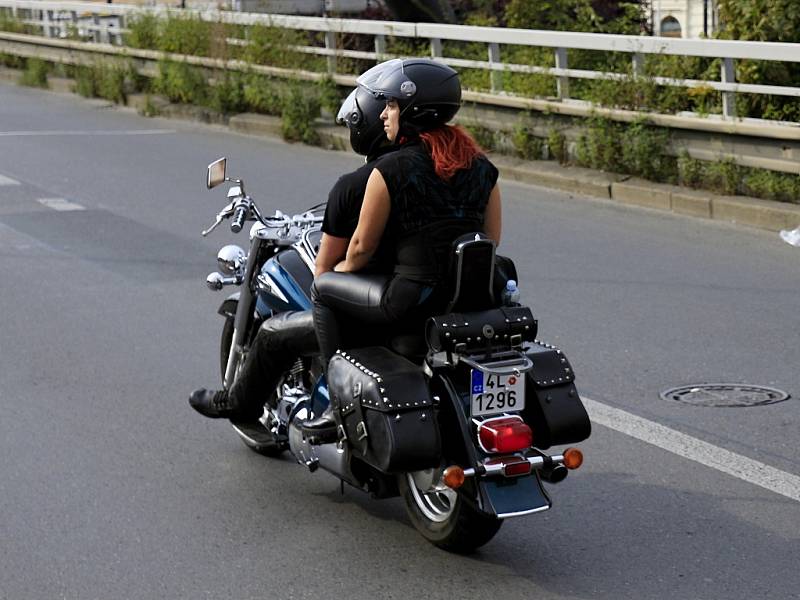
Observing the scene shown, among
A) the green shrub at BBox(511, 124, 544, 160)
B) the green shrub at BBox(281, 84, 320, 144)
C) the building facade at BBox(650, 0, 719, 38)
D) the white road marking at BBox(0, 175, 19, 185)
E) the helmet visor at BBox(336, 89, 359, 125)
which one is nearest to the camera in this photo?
the helmet visor at BBox(336, 89, 359, 125)

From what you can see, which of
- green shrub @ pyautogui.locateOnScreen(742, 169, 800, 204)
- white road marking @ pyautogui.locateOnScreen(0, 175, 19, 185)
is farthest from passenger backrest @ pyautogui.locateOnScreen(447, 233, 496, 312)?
white road marking @ pyautogui.locateOnScreen(0, 175, 19, 185)

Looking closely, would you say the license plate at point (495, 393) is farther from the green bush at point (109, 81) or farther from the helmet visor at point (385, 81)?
the green bush at point (109, 81)

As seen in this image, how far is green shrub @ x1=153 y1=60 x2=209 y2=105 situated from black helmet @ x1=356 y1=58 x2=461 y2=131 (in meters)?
15.1

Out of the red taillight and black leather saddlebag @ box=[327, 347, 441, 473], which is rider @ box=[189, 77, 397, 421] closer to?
black leather saddlebag @ box=[327, 347, 441, 473]

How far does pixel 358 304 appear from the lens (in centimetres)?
519

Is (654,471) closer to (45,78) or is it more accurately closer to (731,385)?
(731,385)

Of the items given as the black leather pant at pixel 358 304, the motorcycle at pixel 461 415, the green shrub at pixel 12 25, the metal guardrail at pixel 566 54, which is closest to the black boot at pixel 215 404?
the motorcycle at pixel 461 415

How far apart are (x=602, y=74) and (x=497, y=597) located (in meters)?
9.35

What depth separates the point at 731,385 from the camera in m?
7.50

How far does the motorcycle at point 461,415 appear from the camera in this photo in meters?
4.91

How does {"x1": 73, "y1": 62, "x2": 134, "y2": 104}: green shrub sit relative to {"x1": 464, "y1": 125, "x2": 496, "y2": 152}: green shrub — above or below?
above

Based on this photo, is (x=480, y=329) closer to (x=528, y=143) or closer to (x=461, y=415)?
(x=461, y=415)

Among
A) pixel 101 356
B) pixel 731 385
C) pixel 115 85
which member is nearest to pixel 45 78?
pixel 115 85

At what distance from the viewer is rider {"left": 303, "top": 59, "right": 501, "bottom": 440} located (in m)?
5.11
